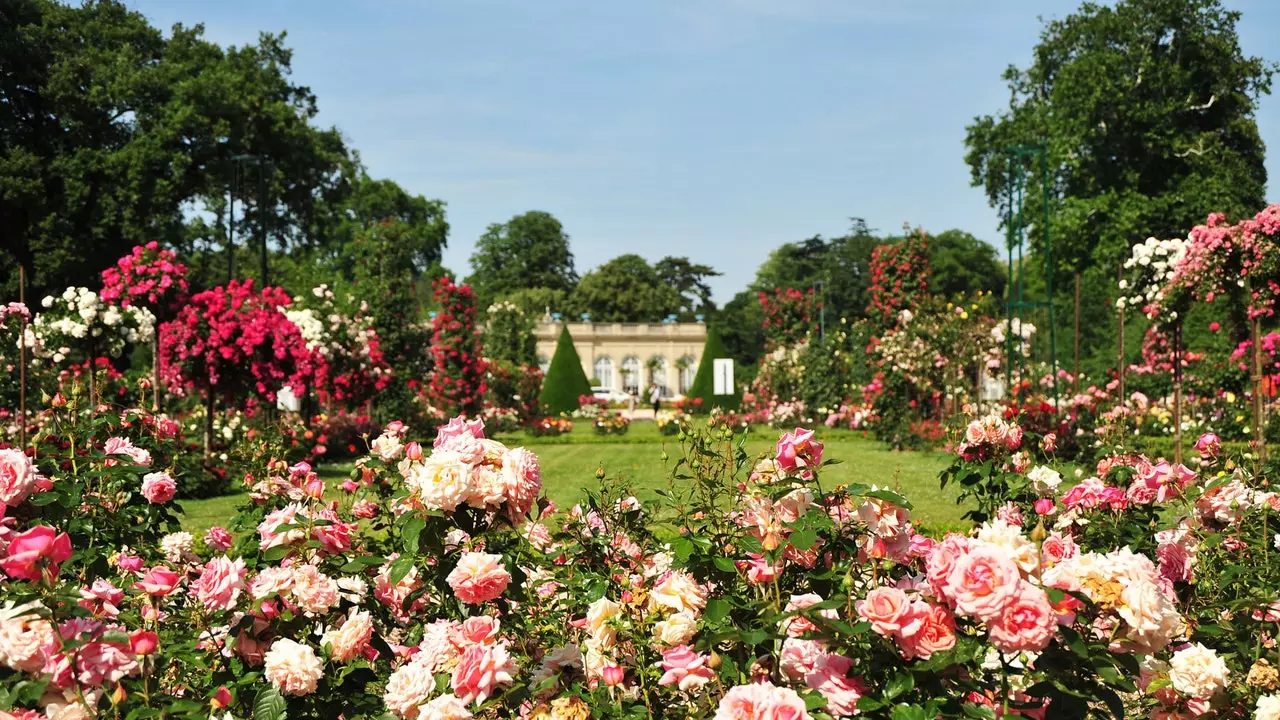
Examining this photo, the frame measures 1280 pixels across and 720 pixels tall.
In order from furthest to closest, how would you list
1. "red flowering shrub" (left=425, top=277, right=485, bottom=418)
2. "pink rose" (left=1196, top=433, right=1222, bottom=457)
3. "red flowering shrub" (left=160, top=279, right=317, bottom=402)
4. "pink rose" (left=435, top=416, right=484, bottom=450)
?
"red flowering shrub" (left=425, top=277, right=485, bottom=418) → "red flowering shrub" (left=160, top=279, right=317, bottom=402) → "pink rose" (left=1196, top=433, right=1222, bottom=457) → "pink rose" (left=435, top=416, right=484, bottom=450)

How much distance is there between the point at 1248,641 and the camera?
241 centimetres

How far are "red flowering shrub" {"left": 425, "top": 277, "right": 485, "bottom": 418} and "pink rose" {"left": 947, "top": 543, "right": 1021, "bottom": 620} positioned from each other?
17.2m

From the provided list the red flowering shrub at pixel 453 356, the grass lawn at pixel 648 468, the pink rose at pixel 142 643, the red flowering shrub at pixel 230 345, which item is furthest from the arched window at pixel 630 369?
the pink rose at pixel 142 643

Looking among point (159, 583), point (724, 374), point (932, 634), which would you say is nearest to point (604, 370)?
point (724, 374)

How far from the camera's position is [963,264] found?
5225 centimetres

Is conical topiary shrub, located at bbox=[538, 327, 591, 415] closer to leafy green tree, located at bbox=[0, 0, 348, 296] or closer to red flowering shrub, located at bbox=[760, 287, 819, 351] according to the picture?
red flowering shrub, located at bbox=[760, 287, 819, 351]

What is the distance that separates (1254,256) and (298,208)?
25470 millimetres

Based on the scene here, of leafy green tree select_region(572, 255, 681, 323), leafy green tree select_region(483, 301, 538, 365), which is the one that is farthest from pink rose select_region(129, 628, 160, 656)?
leafy green tree select_region(572, 255, 681, 323)

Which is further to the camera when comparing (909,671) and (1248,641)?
(1248,641)

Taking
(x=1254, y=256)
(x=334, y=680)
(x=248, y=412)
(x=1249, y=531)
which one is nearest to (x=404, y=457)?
(x=334, y=680)

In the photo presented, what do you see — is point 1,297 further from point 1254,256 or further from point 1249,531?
point 1249,531

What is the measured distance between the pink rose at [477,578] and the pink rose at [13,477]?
3.11 ft

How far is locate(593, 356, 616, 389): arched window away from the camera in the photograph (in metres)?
50.8

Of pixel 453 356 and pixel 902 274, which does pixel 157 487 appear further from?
pixel 902 274
